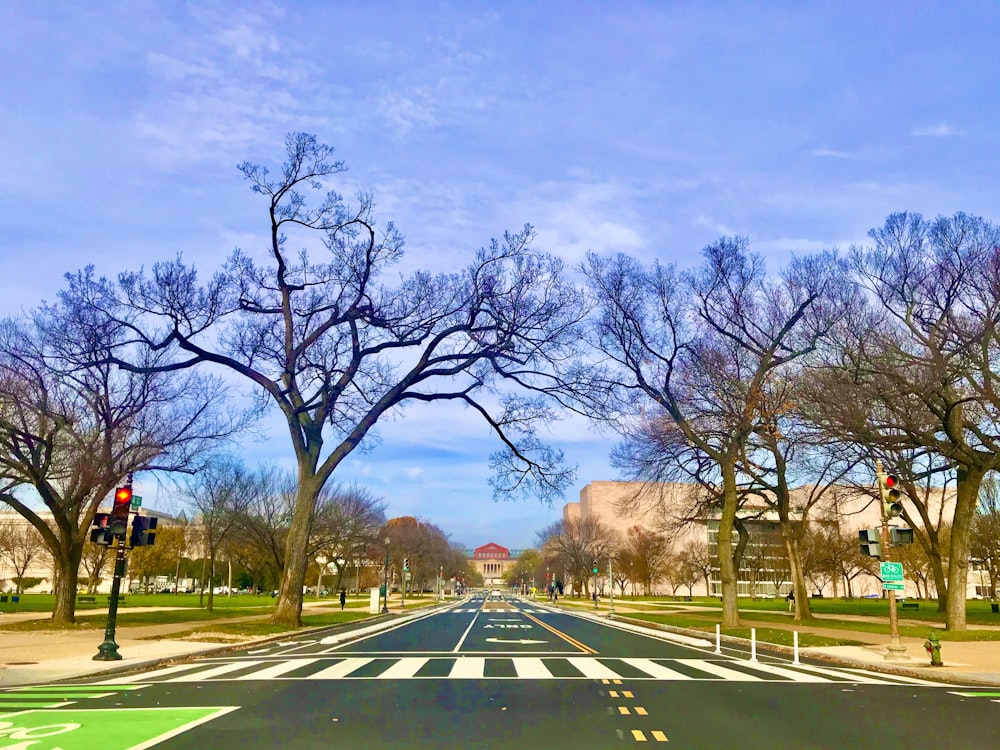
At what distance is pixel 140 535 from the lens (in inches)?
709

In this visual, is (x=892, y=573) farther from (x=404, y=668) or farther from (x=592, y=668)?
(x=404, y=668)

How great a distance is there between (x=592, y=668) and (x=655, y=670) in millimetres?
1303

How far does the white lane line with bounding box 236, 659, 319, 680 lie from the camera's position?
1365cm

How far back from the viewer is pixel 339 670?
1497 cm

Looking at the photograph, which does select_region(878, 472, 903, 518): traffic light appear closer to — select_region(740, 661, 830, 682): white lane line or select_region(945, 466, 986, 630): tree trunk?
select_region(740, 661, 830, 682): white lane line

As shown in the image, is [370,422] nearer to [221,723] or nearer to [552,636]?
[552,636]

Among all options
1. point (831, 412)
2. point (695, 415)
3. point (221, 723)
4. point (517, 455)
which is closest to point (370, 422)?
point (517, 455)

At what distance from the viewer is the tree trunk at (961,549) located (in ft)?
94.1

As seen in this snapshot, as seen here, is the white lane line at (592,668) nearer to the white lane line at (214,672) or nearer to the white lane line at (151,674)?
the white lane line at (214,672)

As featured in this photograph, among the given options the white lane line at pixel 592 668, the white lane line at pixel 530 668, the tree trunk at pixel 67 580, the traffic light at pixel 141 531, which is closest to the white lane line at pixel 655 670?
the white lane line at pixel 592 668

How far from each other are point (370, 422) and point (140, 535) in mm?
12057

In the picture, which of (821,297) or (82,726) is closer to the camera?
(82,726)

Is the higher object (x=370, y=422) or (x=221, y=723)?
(x=370, y=422)

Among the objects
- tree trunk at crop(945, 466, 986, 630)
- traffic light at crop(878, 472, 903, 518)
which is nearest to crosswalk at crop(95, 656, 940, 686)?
traffic light at crop(878, 472, 903, 518)
